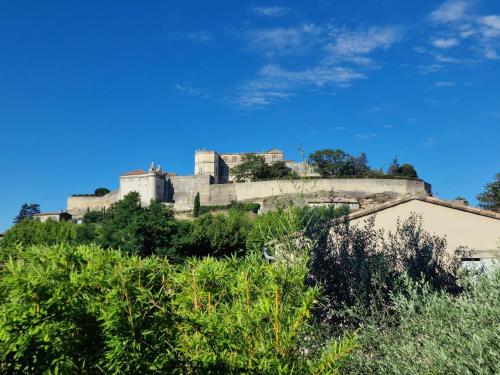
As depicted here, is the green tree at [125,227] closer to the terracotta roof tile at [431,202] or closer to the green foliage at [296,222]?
the terracotta roof tile at [431,202]

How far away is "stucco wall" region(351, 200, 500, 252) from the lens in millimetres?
10102

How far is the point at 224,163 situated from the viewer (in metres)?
97.1

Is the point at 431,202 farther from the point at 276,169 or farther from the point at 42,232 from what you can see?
the point at 276,169

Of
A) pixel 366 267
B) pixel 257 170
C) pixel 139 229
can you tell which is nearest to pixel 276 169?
pixel 257 170

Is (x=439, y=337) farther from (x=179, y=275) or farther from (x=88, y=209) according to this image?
(x=88, y=209)

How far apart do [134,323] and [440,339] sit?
2.09 m

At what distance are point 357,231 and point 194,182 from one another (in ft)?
242


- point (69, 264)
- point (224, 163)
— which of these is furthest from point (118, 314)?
point (224, 163)

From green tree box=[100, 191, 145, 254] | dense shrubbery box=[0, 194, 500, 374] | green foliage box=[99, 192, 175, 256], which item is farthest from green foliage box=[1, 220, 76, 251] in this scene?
dense shrubbery box=[0, 194, 500, 374]

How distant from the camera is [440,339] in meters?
3.38

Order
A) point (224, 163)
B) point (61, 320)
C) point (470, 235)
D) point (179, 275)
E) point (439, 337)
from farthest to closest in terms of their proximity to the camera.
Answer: point (224, 163) → point (470, 235) → point (439, 337) → point (179, 275) → point (61, 320)

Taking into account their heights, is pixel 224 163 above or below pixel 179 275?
above

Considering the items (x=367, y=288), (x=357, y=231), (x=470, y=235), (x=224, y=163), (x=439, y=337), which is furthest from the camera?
(x=224, y=163)

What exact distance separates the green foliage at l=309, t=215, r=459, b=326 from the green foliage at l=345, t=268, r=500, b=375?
860 millimetres
